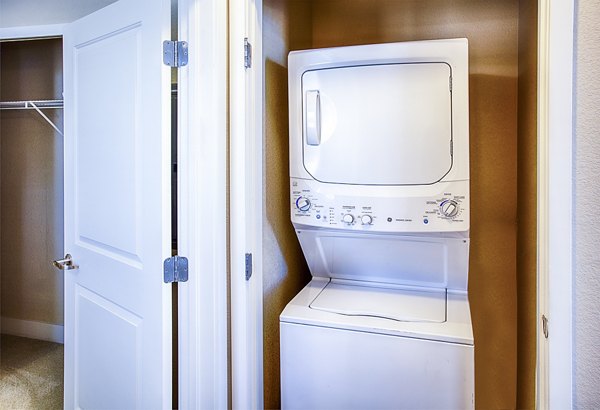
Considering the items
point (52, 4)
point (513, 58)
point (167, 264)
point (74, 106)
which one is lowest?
point (167, 264)

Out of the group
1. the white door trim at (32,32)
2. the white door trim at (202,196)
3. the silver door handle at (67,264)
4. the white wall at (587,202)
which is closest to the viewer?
the white wall at (587,202)

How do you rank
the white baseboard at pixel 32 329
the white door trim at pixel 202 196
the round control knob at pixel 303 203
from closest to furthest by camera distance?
1. the white door trim at pixel 202 196
2. the round control knob at pixel 303 203
3. the white baseboard at pixel 32 329

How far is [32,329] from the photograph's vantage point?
3.12 meters

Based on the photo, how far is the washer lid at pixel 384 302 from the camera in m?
1.65

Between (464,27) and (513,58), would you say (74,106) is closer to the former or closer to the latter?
(464,27)

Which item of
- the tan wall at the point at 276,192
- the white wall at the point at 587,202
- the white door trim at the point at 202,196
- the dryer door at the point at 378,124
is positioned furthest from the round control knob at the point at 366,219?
the white wall at the point at 587,202

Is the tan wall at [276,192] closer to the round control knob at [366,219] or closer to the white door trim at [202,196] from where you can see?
the white door trim at [202,196]

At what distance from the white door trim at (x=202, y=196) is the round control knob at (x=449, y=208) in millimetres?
815

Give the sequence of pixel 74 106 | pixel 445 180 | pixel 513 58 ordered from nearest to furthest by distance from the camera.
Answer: pixel 445 180
pixel 74 106
pixel 513 58

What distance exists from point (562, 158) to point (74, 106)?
1.85m

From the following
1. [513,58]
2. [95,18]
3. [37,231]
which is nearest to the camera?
[95,18]

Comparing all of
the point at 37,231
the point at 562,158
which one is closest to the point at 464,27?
the point at 562,158

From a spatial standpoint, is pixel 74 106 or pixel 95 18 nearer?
pixel 95 18

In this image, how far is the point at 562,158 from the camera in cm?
97
